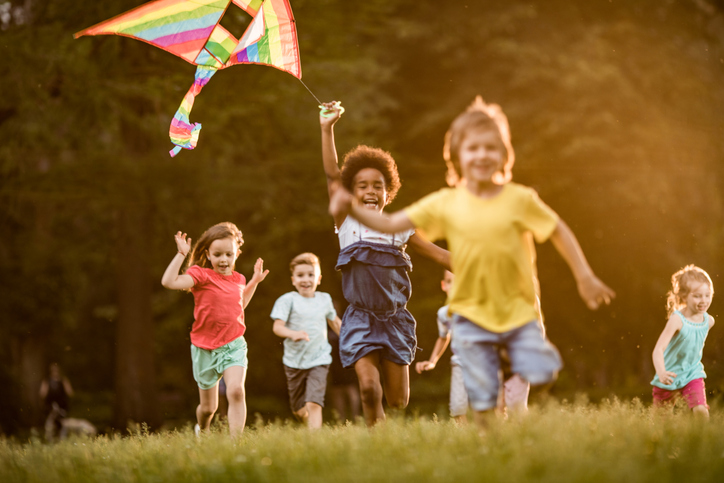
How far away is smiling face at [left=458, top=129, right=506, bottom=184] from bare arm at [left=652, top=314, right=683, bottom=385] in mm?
2756

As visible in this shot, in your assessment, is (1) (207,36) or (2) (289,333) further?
(2) (289,333)

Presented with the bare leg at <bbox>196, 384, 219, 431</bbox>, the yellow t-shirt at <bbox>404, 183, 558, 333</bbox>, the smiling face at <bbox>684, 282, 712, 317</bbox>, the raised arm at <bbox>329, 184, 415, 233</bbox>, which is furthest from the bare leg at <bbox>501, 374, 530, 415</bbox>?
the bare leg at <bbox>196, 384, 219, 431</bbox>

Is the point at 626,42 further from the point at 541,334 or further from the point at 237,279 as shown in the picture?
the point at 541,334

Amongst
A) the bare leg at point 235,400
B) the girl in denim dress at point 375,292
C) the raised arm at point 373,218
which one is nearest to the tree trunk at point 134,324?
the bare leg at point 235,400

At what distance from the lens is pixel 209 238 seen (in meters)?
7.18

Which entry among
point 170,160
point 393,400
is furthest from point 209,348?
point 170,160

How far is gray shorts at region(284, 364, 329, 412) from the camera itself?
8.26m

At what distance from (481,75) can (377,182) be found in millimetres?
12669

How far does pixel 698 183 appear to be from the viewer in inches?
673

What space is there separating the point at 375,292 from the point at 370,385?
730 mm

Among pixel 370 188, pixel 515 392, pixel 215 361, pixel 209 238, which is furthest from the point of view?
pixel 209 238

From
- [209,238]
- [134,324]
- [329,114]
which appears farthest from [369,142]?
[329,114]

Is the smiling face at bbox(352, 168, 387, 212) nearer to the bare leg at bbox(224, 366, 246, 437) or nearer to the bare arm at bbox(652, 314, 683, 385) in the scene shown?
the bare leg at bbox(224, 366, 246, 437)

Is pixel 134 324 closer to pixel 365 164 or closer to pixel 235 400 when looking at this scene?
pixel 235 400
